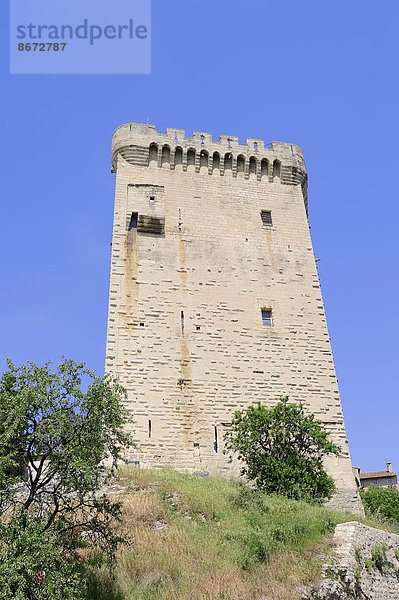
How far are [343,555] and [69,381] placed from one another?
5582 mm

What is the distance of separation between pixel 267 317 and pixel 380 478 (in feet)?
97.9

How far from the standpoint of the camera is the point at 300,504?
1200cm

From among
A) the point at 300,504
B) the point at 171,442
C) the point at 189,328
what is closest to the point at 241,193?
the point at 189,328

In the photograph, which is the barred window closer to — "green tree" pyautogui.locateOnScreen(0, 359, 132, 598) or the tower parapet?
the tower parapet

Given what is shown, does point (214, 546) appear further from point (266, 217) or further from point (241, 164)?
point (241, 164)

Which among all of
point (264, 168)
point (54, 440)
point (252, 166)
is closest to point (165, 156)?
point (252, 166)

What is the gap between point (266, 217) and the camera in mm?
20812

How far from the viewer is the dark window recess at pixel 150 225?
18953mm

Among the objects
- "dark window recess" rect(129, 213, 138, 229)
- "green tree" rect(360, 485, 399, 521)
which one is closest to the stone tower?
"dark window recess" rect(129, 213, 138, 229)

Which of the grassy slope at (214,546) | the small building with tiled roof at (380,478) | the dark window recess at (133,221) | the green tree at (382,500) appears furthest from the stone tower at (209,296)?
the small building with tiled roof at (380,478)

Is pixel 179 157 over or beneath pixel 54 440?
over

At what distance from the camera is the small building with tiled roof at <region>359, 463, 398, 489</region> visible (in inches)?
1667

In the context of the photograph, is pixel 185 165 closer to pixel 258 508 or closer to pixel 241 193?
pixel 241 193

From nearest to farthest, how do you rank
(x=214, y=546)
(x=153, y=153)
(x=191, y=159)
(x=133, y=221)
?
(x=214, y=546) < (x=133, y=221) < (x=153, y=153) < (x=191, y=159)
